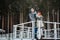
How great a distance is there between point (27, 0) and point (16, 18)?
4.59ft

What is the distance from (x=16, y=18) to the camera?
1256 centimetres

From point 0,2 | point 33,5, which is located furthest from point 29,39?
point 0,2

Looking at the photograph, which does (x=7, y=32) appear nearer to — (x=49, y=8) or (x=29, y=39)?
(x=49, y=8)

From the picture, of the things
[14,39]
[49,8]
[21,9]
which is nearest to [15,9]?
[21,9]

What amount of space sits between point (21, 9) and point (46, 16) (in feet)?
4.94

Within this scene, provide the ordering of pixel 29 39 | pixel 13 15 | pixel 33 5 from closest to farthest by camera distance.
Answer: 1. pixel 29 39
2. pixel 33 5
3. pixel 13 15

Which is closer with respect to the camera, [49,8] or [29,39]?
[29,39]

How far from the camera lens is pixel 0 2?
40.2 feet

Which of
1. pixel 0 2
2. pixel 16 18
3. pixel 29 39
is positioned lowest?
pixel 29 39

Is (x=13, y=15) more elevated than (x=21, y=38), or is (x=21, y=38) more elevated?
(x=13, y=15)

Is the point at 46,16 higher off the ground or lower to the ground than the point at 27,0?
lower

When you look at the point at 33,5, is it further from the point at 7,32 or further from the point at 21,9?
the point at 7,32

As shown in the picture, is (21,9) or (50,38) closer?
(50,38)

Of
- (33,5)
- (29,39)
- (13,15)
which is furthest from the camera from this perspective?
(13,15)
